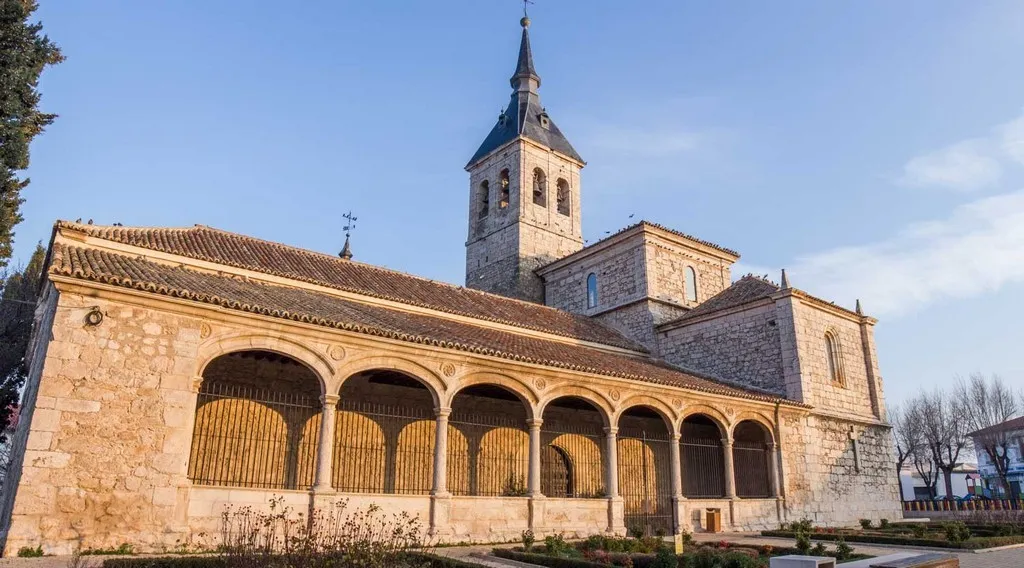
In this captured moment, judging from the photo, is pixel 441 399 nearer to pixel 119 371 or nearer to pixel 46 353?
→ pixel 119 371

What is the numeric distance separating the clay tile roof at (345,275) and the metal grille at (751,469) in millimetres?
4843

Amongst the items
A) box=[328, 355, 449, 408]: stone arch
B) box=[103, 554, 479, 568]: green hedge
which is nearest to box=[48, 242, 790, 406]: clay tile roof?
box=[328, 355, 449, 408]: stone arch

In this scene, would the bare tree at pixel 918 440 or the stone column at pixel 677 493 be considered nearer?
the stone column at pixel 677 493

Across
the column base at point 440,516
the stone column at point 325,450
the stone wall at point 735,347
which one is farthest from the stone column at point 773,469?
the stone column at point 325,450

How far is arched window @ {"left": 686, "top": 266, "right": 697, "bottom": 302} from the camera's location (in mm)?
25672

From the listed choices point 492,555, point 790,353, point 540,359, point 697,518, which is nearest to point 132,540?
point 492,555

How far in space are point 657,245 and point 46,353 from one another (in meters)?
19.3

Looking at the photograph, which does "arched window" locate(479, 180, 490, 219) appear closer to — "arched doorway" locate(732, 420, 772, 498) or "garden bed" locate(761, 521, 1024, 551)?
"arched doorway" locate(732, 420, 772, 498)

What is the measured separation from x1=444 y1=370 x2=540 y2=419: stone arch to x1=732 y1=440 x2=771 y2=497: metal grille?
778 cm

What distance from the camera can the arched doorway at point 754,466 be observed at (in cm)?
1941

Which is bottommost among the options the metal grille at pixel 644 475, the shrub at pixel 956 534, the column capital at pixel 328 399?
the shrub at pixel 956 534

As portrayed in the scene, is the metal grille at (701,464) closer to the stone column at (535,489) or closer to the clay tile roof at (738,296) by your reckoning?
the clay tile roof at (738,296)

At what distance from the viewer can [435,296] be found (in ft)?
65.9

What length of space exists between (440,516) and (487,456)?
425cm
